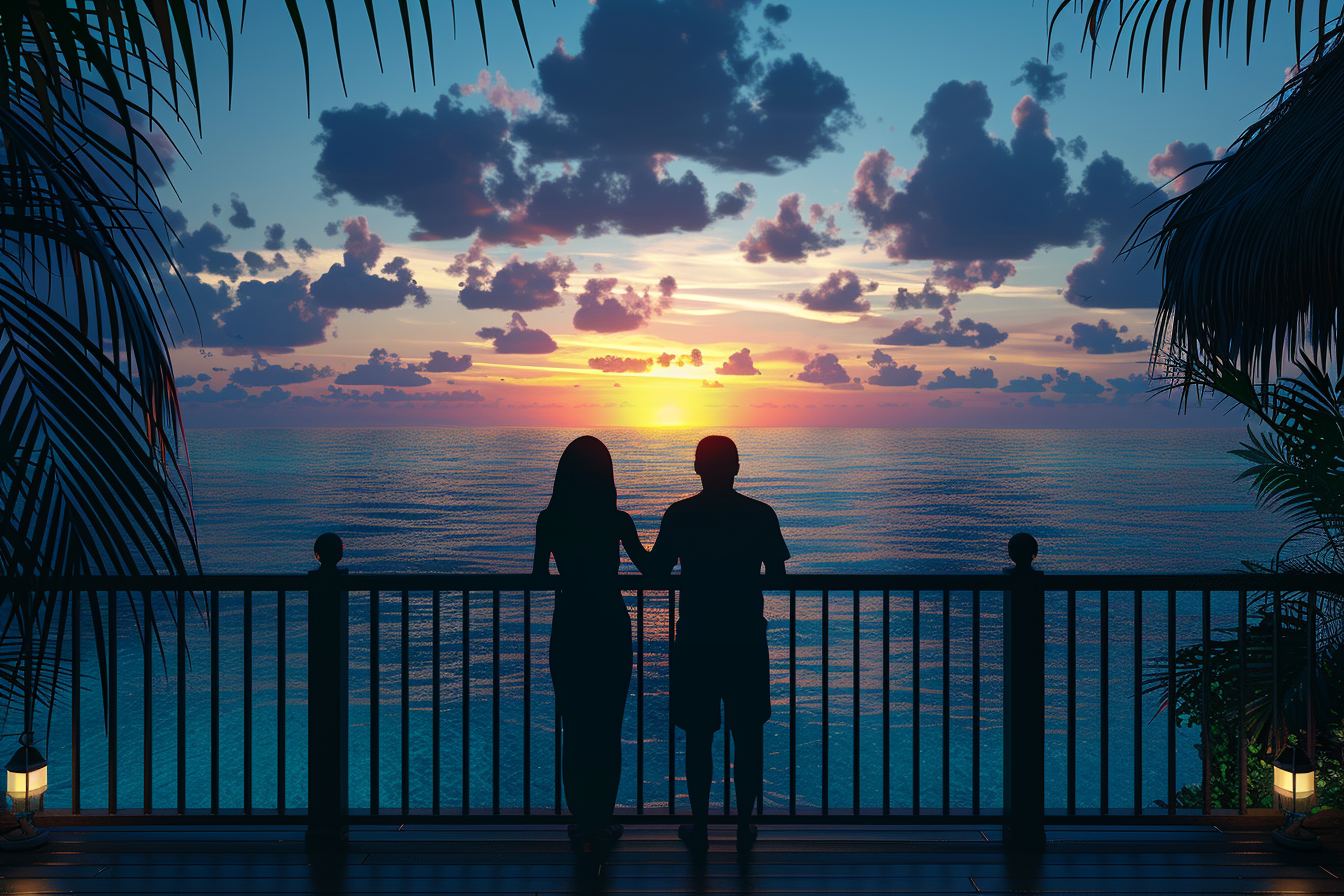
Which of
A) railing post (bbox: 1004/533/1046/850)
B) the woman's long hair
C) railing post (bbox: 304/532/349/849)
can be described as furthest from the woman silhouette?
railing post (bbox: 1004/533/1046/850)

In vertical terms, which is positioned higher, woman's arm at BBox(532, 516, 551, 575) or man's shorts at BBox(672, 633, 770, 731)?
woman's arm at BBox(532, 516, 551, 575)

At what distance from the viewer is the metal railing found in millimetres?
3363

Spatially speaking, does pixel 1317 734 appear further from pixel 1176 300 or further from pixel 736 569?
pixel 736 569

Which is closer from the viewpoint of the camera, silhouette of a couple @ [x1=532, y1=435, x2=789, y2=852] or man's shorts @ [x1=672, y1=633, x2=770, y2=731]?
silhouette of a couple @ [x1=532, y1=435, x2=789, y2=852]

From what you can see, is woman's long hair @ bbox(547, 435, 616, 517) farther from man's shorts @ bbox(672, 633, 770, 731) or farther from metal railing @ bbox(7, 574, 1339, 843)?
man's shorts @ bbox(672, 633, 770, 731)

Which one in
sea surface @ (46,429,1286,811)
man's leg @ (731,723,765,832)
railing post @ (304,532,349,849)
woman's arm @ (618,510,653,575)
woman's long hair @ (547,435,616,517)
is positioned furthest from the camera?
sea surface @ (46,429,1286,811)

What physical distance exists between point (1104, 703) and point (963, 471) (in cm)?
7581

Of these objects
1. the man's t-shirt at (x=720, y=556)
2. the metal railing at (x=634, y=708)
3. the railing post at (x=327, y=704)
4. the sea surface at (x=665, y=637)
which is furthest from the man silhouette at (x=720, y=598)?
the railing post at (x=327, y=704)

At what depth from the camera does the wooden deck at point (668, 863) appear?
3.03m

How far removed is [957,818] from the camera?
3533 millimetres

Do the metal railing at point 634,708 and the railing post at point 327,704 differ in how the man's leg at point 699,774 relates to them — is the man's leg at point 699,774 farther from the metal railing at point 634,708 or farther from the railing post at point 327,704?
the railing post at point 327,704

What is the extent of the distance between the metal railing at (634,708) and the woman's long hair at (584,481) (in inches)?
16.0

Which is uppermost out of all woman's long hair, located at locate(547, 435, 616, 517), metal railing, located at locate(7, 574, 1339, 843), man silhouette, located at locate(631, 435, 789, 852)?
woman's long hair, located at locate(547, 435, 616, 517)

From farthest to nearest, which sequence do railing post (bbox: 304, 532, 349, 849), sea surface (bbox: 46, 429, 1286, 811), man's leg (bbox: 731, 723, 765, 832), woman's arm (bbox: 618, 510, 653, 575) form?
1. sea surface (bbox: 46, 429, 1286, 811)
2. railing post (bbox: 304, 532, 349, 849)
3. man's leg (bbox: 731, 723, 765, 832)
4. woman's arm (bbox: 618, 510, 653, 575)
